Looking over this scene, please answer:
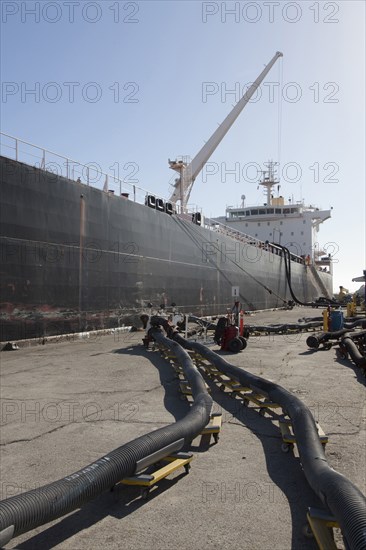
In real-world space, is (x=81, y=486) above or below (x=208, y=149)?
below

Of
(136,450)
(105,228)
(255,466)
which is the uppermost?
(105,228)

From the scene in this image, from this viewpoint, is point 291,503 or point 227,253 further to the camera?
point 227,253

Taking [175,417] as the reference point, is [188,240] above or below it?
above

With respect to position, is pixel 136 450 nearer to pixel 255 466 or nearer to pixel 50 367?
pixel 255 466

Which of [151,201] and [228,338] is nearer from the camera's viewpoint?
[228,338]

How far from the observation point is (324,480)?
2.69 m

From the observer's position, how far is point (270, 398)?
5.03 meters

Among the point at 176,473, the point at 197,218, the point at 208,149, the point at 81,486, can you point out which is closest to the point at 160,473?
the point at 176,473

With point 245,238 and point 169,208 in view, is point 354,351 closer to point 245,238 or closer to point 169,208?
point 169,208

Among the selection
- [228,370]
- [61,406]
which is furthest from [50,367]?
[228,370]

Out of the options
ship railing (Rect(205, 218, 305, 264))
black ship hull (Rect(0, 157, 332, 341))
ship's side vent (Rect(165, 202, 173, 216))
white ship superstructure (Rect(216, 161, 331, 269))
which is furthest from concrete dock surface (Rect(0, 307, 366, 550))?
white ship superstructure (Rect(216, 161, 331, 269))

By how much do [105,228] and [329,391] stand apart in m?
9.64

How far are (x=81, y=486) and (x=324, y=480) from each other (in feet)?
4.92

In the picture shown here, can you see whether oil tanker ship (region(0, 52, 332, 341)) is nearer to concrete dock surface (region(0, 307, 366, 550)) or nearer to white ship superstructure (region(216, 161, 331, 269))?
concrete dock surface (region(0, 307, 366, 550))
